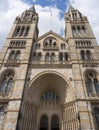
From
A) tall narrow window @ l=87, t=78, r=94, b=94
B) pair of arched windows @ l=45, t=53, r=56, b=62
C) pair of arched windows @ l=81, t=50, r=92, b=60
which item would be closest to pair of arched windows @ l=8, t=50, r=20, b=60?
pair of arched windows @ l=45, t=53, r=56, b=62

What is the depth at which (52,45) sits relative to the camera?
2281 centimetres

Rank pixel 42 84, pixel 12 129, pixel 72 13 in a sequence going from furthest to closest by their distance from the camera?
pixel 72 13 < pixel 42 84 < pixel 12 129

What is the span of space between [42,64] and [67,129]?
333 inches

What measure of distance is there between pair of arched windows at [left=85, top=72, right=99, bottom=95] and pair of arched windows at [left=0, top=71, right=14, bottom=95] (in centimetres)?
933

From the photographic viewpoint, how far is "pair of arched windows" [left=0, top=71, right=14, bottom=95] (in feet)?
55.5

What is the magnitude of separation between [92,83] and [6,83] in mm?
10409

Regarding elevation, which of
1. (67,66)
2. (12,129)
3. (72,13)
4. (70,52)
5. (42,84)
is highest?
(72,13)

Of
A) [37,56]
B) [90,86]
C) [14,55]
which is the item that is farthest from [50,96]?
[14,55]

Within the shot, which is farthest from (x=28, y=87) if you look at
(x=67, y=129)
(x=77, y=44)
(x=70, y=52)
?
(x=77, y=44)

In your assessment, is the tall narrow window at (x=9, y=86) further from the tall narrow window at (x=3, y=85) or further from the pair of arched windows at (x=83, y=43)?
the pair of arched windows at (x=83, y=43)

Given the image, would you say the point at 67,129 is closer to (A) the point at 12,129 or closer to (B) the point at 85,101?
(B) the point at 85,101

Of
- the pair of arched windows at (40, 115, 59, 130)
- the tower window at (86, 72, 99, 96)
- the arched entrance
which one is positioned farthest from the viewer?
the tower window at (86, 72, 99, 96)

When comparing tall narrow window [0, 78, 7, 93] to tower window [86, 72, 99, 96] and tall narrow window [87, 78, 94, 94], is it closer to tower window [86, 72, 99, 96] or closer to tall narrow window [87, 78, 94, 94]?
tower window [86, 72, 99, 96]

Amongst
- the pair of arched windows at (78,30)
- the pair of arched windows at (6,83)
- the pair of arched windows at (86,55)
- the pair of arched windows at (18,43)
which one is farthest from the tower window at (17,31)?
the pair of arched windows at (86,55)
